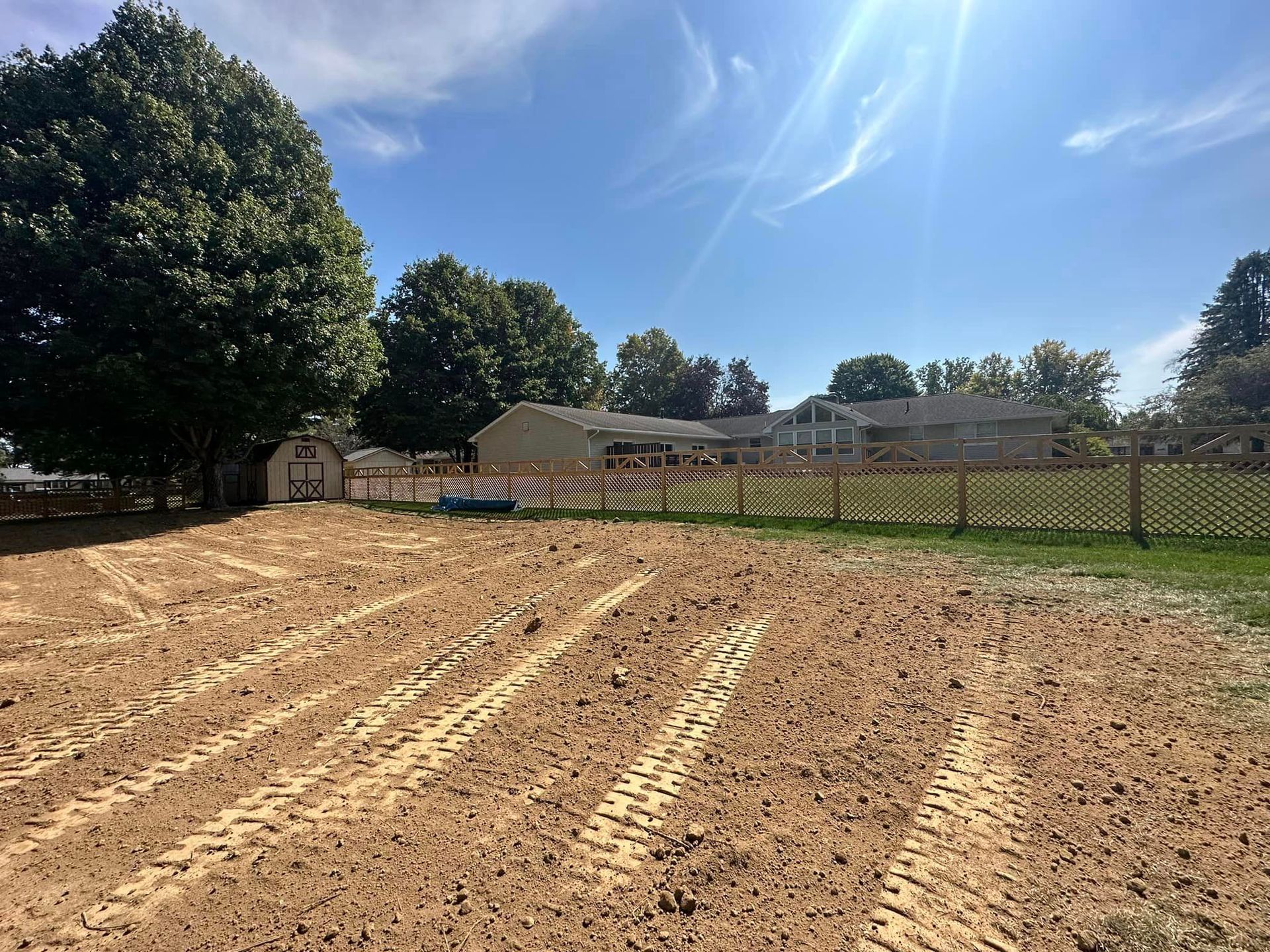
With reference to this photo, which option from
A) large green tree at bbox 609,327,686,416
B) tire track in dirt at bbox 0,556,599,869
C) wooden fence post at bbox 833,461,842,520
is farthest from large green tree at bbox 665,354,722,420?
tire track in dirt at bbox 0,556,599,869

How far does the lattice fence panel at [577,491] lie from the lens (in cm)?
1470

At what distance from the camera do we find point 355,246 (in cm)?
1877

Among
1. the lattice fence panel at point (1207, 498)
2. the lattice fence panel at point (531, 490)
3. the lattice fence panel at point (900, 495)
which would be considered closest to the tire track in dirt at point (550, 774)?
the lattice fence panel at point (900, 495)

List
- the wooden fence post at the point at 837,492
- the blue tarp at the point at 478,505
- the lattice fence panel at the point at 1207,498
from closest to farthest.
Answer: the lattice fence panel at the point at 1207,498 → the wooden fence post at the point at 837,492 → the blue tarp at the point at 478,505

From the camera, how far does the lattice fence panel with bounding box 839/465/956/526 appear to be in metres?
9.60

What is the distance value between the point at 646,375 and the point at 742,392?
10440 millimetres

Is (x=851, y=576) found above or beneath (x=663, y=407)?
beneath

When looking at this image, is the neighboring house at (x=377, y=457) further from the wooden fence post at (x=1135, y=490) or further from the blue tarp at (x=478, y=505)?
the wooden fence post at (x=1135, y=490)

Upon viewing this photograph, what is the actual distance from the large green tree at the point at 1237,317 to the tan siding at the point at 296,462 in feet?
208

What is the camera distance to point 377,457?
109 ft

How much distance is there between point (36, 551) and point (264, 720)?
12.4 meters

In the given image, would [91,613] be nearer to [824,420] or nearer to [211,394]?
[211,394]

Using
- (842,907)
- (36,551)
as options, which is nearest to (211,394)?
(36,551)

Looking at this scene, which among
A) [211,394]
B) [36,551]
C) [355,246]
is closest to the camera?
[36,551]
